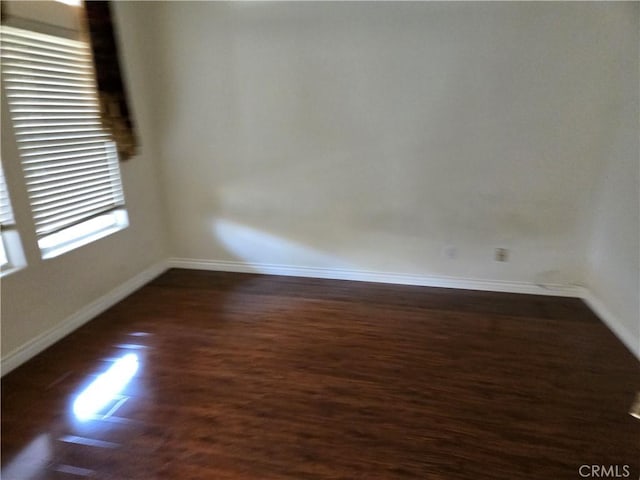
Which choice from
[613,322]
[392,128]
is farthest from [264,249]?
[613,322]

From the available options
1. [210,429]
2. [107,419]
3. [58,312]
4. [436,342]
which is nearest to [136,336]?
[58,312]

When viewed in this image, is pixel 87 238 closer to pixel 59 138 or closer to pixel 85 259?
pixel 85 259

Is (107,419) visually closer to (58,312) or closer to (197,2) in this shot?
(58,312)

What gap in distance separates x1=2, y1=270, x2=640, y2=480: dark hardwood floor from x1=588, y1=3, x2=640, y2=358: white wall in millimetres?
175

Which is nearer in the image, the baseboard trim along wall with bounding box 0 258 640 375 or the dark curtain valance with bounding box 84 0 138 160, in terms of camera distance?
the baseboard trim along wall with bounding box 0 258 640 375

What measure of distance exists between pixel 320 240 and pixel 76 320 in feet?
6.13

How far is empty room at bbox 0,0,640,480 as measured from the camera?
1950 millimetres

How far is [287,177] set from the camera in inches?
139

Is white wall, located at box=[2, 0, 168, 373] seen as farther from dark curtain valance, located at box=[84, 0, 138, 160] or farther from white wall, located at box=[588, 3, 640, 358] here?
white wall, located at box=[588, 3, 640, 358]

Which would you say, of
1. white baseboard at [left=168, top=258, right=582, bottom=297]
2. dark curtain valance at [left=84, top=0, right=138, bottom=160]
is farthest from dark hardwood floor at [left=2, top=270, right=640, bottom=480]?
dark curtain valance at [left=84, top=0, right=138, bottom=160]

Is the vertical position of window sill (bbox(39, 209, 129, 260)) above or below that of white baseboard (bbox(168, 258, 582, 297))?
above

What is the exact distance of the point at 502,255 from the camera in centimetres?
330

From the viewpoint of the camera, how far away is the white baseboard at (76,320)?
96.7 inches

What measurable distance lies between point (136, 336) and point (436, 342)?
1.91m
